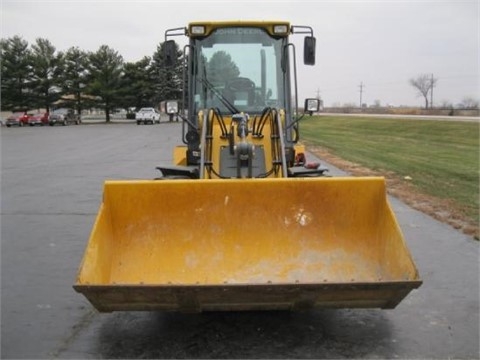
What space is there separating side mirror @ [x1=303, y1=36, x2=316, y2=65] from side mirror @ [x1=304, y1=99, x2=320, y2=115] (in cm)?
66

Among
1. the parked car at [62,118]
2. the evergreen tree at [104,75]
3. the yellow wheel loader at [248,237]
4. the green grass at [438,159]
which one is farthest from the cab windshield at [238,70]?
the evergreen tree at [104,75]

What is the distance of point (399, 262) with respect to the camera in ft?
15.0

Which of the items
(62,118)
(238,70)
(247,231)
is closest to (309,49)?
(238,70)

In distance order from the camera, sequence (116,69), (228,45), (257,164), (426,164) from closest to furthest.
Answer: (257,164) < (228,45) < (426,164) < (116,69)

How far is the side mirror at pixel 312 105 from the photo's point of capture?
733 centimetres

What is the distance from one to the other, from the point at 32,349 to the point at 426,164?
14.9 meters

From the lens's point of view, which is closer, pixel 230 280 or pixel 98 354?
pixel 98 354

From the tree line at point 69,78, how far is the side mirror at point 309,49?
5665cm

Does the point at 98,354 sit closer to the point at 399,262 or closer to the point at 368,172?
the point at 399,262

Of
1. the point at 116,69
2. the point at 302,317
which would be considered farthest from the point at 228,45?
Result: the point at 116,69

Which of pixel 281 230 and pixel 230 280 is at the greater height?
pixel 281 230

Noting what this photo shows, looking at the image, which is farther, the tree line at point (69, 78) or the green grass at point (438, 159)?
the tree line at point (69, 78)

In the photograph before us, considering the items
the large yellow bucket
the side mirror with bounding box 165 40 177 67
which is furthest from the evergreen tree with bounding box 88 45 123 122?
the large yellow bucket

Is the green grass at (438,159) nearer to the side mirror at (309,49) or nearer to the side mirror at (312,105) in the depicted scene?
the side mirror at (312,105)
